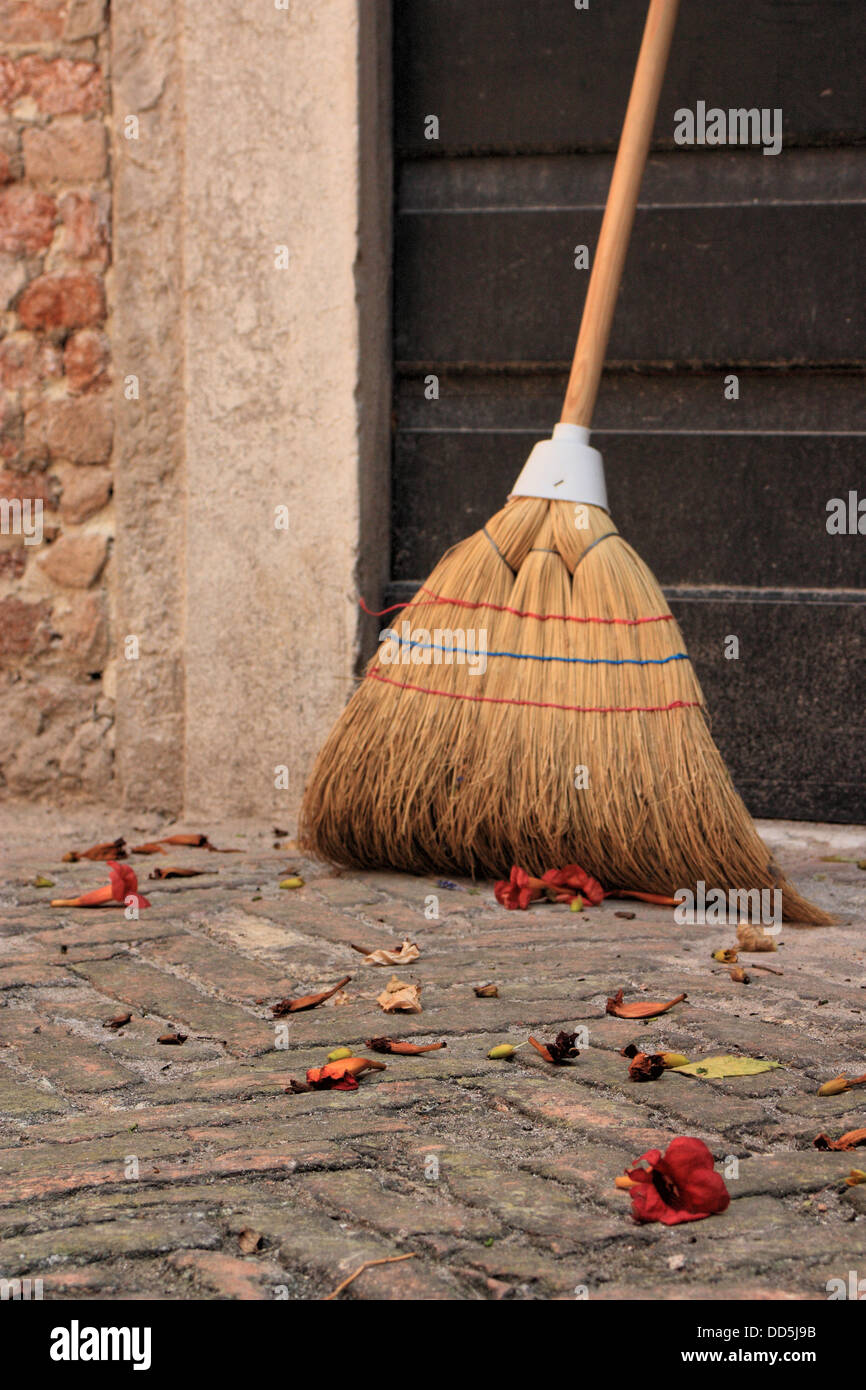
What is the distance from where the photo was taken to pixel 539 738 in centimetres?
263

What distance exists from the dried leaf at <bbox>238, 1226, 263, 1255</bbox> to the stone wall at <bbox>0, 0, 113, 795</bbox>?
7.91ft

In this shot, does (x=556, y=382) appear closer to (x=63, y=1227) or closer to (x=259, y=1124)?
(x=259, y=1124)

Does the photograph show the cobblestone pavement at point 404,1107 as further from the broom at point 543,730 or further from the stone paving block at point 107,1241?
the broom at point 543,730

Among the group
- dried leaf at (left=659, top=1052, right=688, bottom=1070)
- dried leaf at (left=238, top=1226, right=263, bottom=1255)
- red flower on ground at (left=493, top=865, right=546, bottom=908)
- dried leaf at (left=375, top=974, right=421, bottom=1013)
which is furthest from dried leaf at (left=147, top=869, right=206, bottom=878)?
dried leaf at (left=238, top=1226, right=263, bottom=1255)

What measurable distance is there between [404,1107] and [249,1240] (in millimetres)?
376

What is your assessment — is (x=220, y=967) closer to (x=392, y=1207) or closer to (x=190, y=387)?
(x=392, y=1207)

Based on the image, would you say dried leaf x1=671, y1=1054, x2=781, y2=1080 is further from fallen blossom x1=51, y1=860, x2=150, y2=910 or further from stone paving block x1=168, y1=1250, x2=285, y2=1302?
fallen blossom x1=51, y1=860, x2=150, y2=910

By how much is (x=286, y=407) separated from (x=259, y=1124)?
2153 mm

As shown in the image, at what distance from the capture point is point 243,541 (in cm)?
341

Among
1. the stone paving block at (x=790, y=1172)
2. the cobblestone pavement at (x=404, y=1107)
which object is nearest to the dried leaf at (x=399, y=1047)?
the cobblestone pavement at (x=404, y=1107)

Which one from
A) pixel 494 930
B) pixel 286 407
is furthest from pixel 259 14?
pixel 494 930

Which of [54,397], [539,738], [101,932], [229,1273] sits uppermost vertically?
[54,397]

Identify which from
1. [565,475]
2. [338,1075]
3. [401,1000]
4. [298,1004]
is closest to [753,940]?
[401,1000]

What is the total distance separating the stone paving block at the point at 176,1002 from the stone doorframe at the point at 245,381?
1.21m
